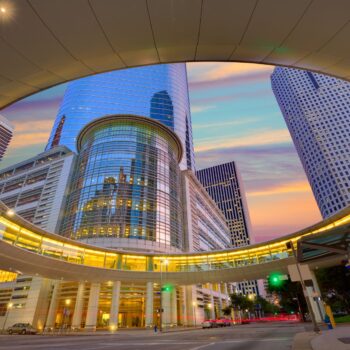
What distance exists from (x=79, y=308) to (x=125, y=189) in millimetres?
25620

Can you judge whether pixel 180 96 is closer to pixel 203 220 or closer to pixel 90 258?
pixel 203 220

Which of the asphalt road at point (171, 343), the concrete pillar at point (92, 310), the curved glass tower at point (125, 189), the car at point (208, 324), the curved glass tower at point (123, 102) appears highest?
the curved glass tower at point (123, 102)

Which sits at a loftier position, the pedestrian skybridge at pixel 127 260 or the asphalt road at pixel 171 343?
the pedestrian skybridge at pixel 127 260

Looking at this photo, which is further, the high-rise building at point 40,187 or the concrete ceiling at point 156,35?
the high-rise building at point 40,187

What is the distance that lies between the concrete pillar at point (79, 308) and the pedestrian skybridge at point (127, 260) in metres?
3.37

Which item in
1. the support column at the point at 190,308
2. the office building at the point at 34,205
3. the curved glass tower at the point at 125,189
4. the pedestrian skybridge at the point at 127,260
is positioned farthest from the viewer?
the curved glass tower at the point at 125,189

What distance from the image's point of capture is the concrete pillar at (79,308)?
3978cm

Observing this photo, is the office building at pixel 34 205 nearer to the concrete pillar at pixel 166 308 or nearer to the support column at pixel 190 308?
the concrete pillar at pixel 166 308

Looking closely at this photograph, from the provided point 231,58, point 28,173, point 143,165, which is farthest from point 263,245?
point 28,173

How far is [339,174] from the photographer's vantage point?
148875 millimetres

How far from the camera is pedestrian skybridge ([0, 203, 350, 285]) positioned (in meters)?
30.0

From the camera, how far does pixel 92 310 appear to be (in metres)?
39.4

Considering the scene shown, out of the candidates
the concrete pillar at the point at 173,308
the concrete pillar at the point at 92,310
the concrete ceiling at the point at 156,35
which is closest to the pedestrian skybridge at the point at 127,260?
the concrete pillar at the point at 92,310

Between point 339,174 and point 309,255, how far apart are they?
15544 cm
